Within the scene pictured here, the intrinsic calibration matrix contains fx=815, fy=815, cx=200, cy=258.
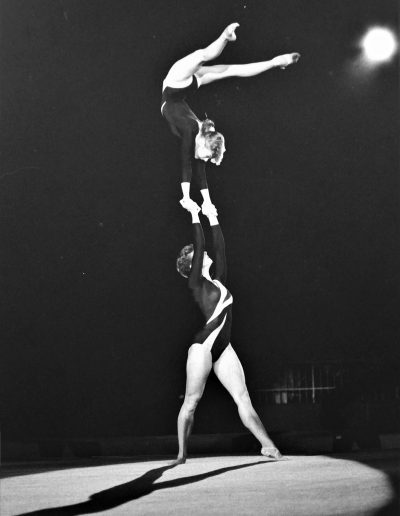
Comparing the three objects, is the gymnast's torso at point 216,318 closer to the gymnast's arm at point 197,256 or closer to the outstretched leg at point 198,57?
the gymnast's arm at point 197,256

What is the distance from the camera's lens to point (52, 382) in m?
4.25

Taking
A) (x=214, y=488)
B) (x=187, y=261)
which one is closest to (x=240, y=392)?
(x=214, y=488)

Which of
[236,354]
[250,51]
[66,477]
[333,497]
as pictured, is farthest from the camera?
[250,51]

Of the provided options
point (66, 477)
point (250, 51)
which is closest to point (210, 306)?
point (66, 477)

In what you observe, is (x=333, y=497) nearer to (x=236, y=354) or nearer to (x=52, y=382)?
(x=236, y=354)

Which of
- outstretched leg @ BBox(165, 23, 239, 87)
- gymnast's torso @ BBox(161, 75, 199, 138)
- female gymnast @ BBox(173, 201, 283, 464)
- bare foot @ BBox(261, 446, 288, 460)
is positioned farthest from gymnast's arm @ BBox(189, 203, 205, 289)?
bare foot @ BBox(261, 446, 288, 460)

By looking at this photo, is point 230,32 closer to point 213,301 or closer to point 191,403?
point 213,301

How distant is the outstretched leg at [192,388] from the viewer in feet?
13.1

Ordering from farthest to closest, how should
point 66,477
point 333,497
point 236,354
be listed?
point 236,354 < point 66,477 < point 333,497

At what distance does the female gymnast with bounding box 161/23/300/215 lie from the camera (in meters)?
4.30

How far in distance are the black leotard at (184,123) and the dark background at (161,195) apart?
0.06 m

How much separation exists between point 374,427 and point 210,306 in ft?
3.47

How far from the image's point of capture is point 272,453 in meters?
4.00

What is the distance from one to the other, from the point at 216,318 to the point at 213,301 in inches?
3.5
